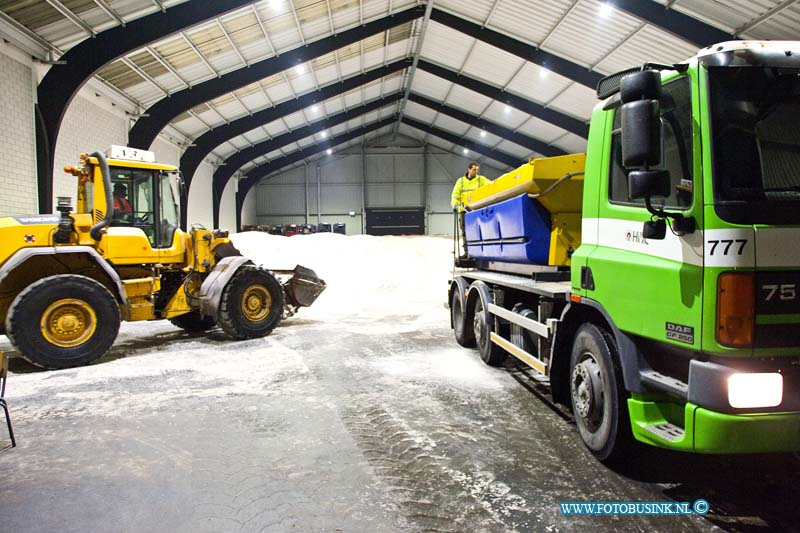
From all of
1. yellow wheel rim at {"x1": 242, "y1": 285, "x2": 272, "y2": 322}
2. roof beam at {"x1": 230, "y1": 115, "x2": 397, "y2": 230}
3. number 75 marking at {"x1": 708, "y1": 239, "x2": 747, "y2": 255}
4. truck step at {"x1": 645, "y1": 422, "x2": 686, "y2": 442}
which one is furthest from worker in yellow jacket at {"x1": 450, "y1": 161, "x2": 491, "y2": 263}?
roof beam at {"x1": 230, "y1": 115, "x2": 397, "y2": 230}

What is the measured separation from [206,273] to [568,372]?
22.9ft

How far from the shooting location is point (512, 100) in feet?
76.3

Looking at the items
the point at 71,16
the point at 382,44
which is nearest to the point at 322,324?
the point at 71,16

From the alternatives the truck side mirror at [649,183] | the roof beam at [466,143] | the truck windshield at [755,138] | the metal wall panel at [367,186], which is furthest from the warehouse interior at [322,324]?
the metal wall panel at [367,186]

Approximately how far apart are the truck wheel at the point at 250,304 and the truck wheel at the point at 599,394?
631 cm

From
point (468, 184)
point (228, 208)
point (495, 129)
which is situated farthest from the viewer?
point (228, 208)

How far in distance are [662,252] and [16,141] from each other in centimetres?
1416

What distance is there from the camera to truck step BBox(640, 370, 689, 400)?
9.77ft

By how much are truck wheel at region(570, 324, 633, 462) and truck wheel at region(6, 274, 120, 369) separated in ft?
21.2

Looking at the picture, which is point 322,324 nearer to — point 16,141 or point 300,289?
point 300,289

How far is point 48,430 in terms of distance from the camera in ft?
15.5

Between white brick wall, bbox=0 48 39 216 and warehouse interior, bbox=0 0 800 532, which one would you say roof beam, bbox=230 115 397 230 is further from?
white brick wall, bbox=0 48 39 216

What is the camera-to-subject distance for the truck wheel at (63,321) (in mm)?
6820

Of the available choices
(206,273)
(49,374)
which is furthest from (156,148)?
(49,374)
